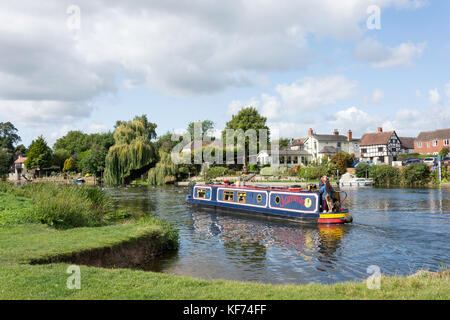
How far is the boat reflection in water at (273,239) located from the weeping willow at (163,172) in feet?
102

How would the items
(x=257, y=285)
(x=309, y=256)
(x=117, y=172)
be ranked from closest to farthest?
1. (x=257, y=285)
2. (x=309, y=256)
3. (x=117, y=172)

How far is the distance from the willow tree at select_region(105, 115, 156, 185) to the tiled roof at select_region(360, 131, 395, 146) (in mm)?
42328

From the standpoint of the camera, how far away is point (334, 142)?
76.1 m

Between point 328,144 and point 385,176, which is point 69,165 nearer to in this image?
point 328,144

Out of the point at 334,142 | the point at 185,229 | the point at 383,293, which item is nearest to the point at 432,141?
the point at 334,142

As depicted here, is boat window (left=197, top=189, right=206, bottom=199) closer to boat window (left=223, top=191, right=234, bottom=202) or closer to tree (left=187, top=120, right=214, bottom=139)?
boat window (left=223, top=191, right=234, bottom=202)

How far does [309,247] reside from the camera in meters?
14.8

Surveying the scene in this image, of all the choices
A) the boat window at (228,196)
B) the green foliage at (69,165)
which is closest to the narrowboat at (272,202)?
the boat window at (228,196)

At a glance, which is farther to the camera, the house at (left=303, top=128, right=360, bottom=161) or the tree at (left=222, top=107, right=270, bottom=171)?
the house at (left=303, top=128, right=360, bottom=161)

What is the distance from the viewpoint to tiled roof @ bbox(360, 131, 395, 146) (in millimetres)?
68431

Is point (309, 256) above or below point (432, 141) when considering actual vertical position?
below

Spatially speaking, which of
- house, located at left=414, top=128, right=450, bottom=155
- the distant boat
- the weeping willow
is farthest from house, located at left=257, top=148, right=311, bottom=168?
the weeping willow
